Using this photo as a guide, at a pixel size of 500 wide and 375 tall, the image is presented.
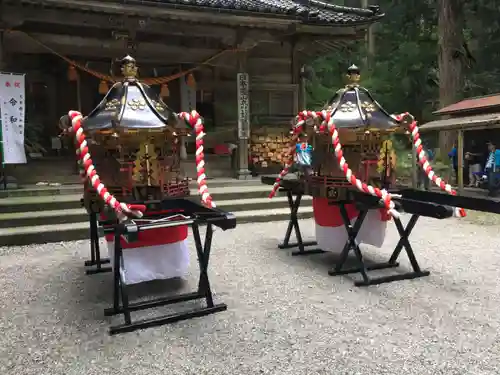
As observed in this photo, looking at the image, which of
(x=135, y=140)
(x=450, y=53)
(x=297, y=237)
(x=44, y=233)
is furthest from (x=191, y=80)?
(x=450, y=53)

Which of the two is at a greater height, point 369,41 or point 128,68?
point 369,41

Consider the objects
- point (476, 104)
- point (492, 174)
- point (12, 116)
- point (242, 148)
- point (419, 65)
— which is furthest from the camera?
point (419, 65)

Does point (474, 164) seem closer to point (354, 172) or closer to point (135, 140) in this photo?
point (354, 172)

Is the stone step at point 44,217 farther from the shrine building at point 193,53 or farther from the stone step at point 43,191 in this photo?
the shrine building at point 193,53

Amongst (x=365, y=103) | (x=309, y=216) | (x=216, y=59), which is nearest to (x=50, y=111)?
(x=216, y=59)

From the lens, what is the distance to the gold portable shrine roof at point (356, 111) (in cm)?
450

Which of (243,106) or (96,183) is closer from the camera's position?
(96,183)

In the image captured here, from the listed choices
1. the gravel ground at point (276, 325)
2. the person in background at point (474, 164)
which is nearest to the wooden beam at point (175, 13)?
the gravel ground at point (276, 325)

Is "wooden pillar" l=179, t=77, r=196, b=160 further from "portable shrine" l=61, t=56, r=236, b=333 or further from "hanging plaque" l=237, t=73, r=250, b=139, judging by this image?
"portable shrine" l=61, t=56, r=236, b=333

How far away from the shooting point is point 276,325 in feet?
11.4

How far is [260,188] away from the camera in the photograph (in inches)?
364

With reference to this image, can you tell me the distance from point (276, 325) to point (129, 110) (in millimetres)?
2242

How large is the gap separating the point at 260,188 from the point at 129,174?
5.47 metres

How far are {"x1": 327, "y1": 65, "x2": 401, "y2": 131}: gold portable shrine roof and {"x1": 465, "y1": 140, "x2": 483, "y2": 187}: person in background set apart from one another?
8710 mm
